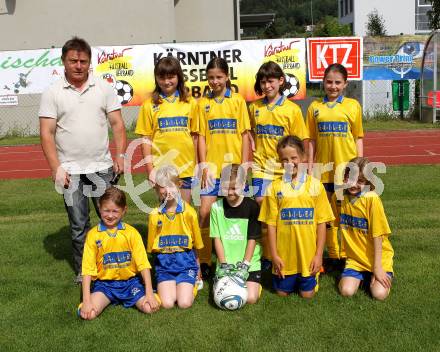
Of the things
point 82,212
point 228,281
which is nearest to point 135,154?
point 82,212

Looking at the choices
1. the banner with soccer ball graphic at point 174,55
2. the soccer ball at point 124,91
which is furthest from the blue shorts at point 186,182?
the soccer ball at point 124,91

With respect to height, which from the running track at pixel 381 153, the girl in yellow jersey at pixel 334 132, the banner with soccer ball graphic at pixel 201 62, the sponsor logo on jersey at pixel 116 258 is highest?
the banner with soccer ball graphic at pixel 201 62

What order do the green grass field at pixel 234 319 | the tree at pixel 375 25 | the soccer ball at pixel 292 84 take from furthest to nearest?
the tree at pixel 375 25, the soccer ball at pixel 292 84, the green grass field at pixel 234 319

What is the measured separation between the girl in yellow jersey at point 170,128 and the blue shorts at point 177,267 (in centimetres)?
64

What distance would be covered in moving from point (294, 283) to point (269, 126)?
137 centimetres

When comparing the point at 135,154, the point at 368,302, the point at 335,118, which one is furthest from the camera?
the point at 135,154

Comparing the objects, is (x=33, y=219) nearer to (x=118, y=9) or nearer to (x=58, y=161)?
(x=58, y=161)

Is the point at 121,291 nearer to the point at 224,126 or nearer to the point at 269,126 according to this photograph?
the point at 224,126

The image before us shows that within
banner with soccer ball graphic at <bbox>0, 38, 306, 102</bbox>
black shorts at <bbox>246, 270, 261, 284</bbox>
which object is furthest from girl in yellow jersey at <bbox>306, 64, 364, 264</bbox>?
banner with soccer ball graphic at <bbox>0, 38, 306, 102</bbox>

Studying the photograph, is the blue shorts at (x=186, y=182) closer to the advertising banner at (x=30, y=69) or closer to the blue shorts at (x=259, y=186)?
the blue shorts at (x=259, y=186)

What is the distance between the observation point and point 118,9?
63.2 feet

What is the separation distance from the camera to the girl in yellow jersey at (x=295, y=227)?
422 centimetres

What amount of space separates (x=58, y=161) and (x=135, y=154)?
850 cm

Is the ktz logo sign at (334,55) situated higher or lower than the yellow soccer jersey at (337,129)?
higher
